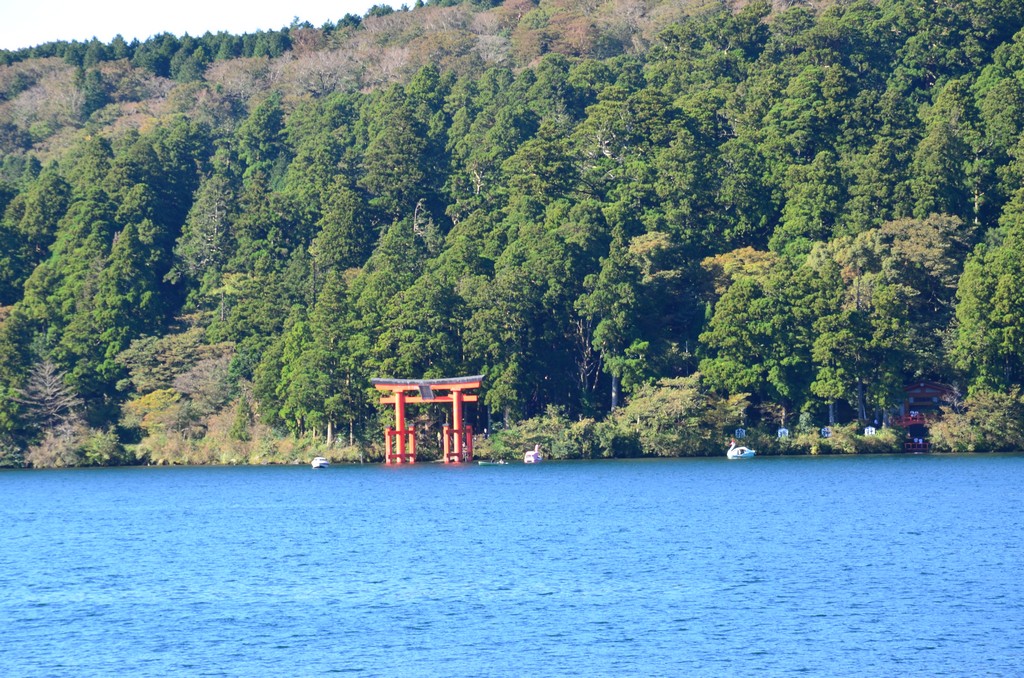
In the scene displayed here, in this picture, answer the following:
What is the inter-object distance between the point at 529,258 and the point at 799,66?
1156 inches

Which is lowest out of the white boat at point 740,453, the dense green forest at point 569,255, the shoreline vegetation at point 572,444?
the white boat at point 740,453

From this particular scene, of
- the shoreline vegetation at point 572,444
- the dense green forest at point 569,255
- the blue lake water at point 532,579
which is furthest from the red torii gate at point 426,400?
the blue lake water at point 532,579

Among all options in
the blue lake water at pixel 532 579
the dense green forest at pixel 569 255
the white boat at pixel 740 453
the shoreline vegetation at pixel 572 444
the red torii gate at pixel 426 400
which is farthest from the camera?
the dense green forest at pixel 569 255

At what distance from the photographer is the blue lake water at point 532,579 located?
2708cm

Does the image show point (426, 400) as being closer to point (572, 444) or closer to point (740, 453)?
point (572, 444)

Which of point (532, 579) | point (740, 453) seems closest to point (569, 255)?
point (740, 453)

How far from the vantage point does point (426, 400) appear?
70125 millimetres

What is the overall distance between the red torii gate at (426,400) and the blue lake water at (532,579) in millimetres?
10667

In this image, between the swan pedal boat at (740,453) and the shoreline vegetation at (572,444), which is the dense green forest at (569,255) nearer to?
the shoreline vegetation at (572,444)

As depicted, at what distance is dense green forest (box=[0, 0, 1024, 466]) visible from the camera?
72.3 m

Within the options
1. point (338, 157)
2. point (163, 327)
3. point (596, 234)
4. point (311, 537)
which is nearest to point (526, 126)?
point (338, 157)

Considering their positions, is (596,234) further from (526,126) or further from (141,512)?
(141,512)

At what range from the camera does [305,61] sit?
129125 millimetres

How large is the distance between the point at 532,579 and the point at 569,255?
43.8m
